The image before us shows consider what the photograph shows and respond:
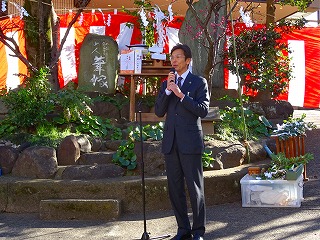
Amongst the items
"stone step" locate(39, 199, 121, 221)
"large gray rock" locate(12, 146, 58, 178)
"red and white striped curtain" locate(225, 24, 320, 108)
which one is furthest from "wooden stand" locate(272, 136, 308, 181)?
"red and white striped curtain" locate(225, 24, 320, 108)

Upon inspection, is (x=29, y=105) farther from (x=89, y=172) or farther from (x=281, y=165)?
(x=281, y=165)

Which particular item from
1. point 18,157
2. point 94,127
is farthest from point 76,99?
point 18,157

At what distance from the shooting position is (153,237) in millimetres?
5652

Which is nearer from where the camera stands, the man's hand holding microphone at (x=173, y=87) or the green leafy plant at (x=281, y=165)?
the man's hand holding microphone at (x=173, y=87)

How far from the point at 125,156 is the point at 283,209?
2195 mm

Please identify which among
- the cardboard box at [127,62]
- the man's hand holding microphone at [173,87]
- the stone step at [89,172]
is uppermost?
the cardboard box at [127,62]

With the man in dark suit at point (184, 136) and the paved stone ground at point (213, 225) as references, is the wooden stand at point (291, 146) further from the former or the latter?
the man in dark suit at point (184, 136)

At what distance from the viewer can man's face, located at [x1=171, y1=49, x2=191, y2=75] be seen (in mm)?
5383

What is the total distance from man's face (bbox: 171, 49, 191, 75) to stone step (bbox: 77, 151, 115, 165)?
99.2 inches

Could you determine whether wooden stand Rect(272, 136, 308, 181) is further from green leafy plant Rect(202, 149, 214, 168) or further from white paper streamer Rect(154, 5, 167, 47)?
white paper streamer Rect(154, 5, 167, 47)

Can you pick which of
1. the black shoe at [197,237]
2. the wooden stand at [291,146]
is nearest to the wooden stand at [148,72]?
the wooden stand at [291,146]

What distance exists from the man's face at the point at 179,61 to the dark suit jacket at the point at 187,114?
104mm

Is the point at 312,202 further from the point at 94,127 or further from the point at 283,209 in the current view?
the point at 94,127

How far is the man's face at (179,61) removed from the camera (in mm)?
5383
